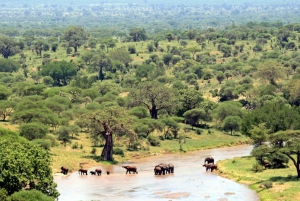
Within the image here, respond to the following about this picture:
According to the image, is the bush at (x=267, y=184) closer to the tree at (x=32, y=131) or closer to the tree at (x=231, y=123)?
the tree at (x=32, y=131)

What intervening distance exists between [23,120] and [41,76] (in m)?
56.7

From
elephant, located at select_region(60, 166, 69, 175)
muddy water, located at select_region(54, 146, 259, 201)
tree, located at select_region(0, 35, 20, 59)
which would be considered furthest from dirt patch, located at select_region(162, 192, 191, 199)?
tree, located at select_region(0, 35, 20, 59)

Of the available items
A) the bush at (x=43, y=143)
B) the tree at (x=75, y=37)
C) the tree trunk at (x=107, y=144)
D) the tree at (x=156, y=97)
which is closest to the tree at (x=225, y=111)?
the tree at (x=156, y=97)

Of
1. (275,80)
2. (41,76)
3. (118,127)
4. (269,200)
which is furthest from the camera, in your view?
(41,76)

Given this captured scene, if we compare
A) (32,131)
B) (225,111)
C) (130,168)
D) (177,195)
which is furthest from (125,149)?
(177,195)

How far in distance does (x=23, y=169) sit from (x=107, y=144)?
82.2 feet

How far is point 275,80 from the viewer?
385 feet

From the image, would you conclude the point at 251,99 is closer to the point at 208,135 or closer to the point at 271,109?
the point at 208,135

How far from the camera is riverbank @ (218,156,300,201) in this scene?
47875mm

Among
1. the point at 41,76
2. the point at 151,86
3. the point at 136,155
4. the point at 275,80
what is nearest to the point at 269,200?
the point at 136,155

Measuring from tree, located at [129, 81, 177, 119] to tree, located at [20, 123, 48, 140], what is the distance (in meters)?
21.2

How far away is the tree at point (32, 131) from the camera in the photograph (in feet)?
227

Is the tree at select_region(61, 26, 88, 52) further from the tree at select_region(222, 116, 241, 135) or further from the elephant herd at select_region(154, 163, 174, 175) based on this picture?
the elephant herd at select_region(154, 163, 174, 175)

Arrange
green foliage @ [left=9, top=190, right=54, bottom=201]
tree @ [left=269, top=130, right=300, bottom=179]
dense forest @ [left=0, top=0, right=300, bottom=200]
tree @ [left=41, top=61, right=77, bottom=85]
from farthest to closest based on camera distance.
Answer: tree @ [left=41, top=61, right=77, bottom=85] < dense forest @ [left=0, top=0, right=300, bottom=200] < tree @ [left=269, top=130, right=300, bottom=179] < green foliage @ [left=9, top=190, right=54, bottom=201]
